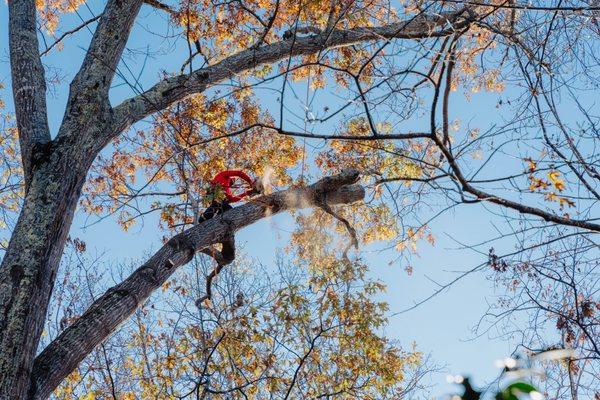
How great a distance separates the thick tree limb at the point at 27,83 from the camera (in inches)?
195

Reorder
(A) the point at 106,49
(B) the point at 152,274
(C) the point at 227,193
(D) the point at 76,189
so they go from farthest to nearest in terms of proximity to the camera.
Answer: (C) the point at 227,193 → (A) the point at 106,49 → (B) the point at 152,274 → (D) the point at 76,189

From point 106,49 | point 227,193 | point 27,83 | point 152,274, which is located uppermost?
point 106,49

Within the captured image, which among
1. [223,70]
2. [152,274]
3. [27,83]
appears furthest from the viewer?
[223,70]

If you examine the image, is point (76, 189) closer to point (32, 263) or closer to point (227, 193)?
point (32, 263)

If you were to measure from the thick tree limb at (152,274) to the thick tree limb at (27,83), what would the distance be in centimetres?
117

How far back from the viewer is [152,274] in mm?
4887

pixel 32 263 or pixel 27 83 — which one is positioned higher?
pixel 27 83

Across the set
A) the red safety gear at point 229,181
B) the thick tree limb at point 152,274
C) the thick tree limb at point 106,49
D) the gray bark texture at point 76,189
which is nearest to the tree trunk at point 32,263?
the gray bark texture at point 76,189

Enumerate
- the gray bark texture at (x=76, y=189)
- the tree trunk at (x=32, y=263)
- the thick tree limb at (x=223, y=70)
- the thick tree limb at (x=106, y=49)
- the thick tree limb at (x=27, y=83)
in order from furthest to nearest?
the thick tree limb at (x=223, y=70) → the thick tree limb at (x=106, y=49) → the thick tree limb at (x=27, y=83) → the gray bark texture at (x=76, y=189) → the tree trunk at (x=32, y=263)

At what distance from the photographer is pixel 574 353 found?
31.9 inches

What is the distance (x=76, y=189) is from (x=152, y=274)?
89 cm

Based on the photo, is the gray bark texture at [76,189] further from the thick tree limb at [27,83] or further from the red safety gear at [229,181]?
the red safety gear at [229,181]

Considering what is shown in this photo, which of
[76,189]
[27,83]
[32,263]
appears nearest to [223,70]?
[27,83]

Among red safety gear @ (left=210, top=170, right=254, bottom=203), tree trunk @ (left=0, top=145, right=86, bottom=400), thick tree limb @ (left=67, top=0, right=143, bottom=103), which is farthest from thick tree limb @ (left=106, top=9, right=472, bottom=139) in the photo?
red safety gear @ (left=210, top=170, right=254, bottom=203)
